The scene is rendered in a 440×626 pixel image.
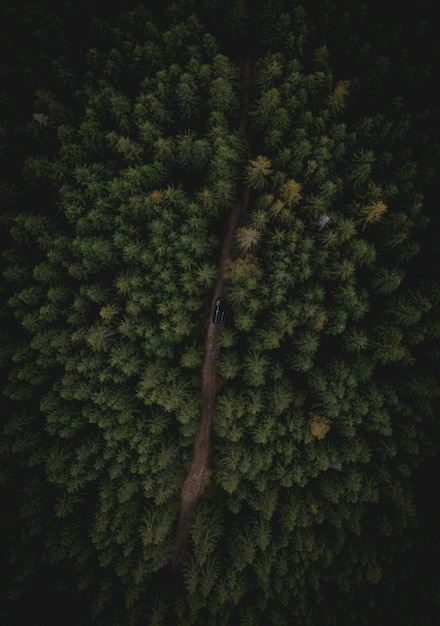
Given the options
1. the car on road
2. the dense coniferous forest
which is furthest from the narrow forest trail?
the car on road

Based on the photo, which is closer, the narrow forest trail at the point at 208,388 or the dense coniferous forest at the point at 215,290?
the dense coniferous forest at the point at 215,290

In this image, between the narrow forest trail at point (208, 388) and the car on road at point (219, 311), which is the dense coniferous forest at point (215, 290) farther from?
the car on road at point (219, 311)

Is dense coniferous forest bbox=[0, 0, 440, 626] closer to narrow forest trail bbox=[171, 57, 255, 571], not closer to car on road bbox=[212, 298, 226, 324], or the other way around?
narrow forest trail bbox=[171, 57, 255, 571]

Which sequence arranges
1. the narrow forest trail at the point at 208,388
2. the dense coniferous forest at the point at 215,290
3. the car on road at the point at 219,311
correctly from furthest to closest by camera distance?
the car on road at the point at 219,311, the narrow forest trail at the point at 208,388, the dense coniferous forest at the point at 215,290

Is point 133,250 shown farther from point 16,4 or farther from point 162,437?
point 16,4

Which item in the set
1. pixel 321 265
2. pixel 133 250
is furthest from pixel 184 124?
pixel 321 265

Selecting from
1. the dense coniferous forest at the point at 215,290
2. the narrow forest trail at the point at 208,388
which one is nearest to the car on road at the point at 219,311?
the narrow forest trail at the point at 208,388
